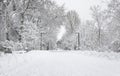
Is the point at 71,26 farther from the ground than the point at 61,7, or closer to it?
closer to it

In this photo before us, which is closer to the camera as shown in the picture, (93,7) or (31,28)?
(31,28)

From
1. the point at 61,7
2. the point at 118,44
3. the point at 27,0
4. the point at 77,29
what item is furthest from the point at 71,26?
the point at 118,44

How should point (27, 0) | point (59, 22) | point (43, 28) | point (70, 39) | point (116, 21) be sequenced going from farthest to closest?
1. point (70, 39)
2. point (43, 28)
3. point (59, 22)
4. point (27, 0)
5. point (116, 21)

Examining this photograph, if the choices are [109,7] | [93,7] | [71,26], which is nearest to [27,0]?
[109,7]

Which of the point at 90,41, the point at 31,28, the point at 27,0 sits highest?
the point at 27,0

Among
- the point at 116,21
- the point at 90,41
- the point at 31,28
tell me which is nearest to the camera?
the point at 116,21

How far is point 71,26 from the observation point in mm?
50500

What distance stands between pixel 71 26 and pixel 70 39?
5598 mm

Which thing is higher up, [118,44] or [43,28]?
[43,28]

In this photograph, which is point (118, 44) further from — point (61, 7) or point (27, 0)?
point (61, 7)

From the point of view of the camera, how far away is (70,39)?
2132 inches

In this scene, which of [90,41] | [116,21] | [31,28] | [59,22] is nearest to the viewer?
[116,21]

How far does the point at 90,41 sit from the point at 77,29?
18.6ft

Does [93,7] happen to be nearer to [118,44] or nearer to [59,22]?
[59,22]
